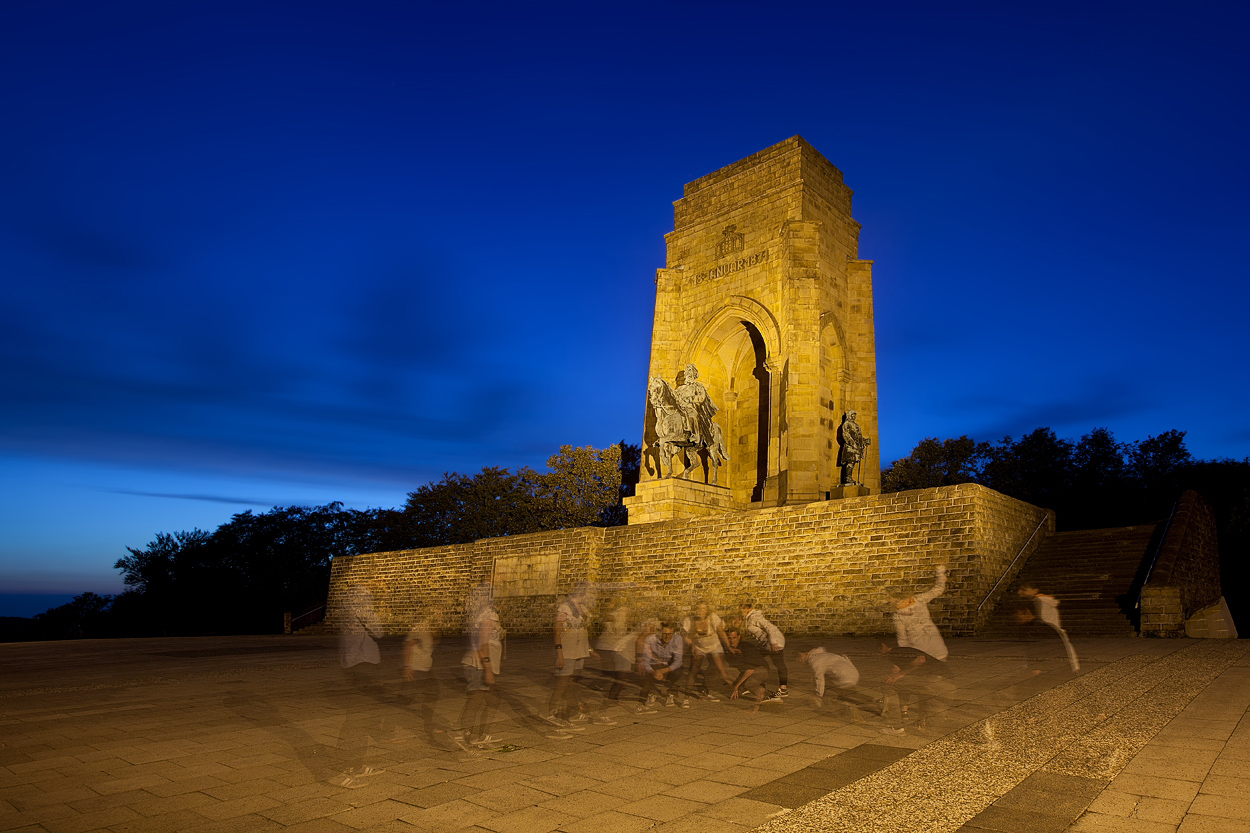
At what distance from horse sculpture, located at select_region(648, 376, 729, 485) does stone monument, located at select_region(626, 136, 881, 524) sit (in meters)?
0.03

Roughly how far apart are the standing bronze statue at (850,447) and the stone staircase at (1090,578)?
18.9 ft

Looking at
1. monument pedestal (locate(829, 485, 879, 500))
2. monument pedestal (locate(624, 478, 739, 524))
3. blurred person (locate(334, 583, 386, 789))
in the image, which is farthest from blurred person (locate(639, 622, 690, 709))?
monument pedestal (locate(829, 485, 879, 500))

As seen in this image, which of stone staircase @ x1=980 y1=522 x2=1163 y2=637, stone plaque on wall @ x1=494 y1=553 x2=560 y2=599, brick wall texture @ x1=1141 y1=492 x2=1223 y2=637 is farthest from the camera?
stone plaque on wall @ x1=494 y1=553 x2=560 y2=599

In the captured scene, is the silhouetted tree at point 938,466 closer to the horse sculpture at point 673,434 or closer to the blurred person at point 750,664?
the horse sculpture at point 673,434

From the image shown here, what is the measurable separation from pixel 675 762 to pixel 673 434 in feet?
51.7

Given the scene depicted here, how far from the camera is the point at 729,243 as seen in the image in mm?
23234

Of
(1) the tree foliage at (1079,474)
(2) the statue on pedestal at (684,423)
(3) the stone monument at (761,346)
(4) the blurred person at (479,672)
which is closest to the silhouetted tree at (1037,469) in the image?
(1) the tree foliage at (1079,474)

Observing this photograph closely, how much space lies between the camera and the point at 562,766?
4.27m

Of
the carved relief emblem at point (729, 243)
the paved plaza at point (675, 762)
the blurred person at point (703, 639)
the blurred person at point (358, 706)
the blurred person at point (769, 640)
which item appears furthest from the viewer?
the carved relief emblem at point (729, 243)

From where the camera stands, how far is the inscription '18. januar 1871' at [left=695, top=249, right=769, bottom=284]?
874 inches

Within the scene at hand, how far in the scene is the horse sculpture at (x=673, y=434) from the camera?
20.0 m

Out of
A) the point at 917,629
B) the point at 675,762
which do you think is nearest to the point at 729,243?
the point at 917,629

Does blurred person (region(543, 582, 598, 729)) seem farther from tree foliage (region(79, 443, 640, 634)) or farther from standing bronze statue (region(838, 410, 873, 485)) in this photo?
tree foliage (region(79, 443, 640, 634))

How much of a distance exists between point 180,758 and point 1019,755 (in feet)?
16.7
